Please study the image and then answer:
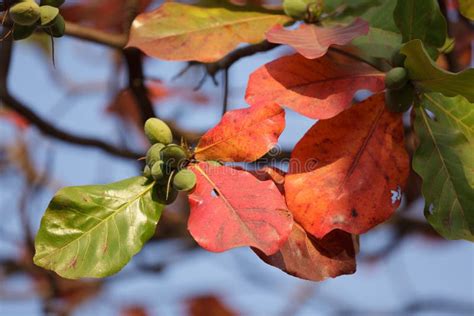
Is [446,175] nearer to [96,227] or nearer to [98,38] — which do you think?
[96,227]

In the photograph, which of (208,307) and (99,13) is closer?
(99,13)

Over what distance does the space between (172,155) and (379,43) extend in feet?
0.96

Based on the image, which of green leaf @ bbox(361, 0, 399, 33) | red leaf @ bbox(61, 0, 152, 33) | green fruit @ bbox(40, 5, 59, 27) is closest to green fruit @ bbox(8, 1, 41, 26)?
green fruit @ bbox(40, 5, 59, 27)

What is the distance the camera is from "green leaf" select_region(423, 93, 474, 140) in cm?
88

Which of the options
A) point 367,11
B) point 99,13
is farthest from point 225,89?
point 99,13

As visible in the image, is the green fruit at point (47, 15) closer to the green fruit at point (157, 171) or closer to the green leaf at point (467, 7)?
the green fruit at point (157, 171)

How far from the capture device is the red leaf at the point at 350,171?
83 centimetres

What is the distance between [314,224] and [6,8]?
378 millimetres

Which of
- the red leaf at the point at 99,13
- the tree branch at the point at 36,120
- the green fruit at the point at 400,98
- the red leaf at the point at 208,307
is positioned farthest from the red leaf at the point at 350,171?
the red leaf at the point at 208,307

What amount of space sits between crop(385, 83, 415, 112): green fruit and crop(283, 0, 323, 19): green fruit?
0.19 m

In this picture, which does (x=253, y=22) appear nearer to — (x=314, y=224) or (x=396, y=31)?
(x=396, y=31)

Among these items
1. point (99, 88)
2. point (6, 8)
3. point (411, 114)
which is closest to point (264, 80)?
point (411, 114)

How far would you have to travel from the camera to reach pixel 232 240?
77 centimetres

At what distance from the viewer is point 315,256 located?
0.85 metres
